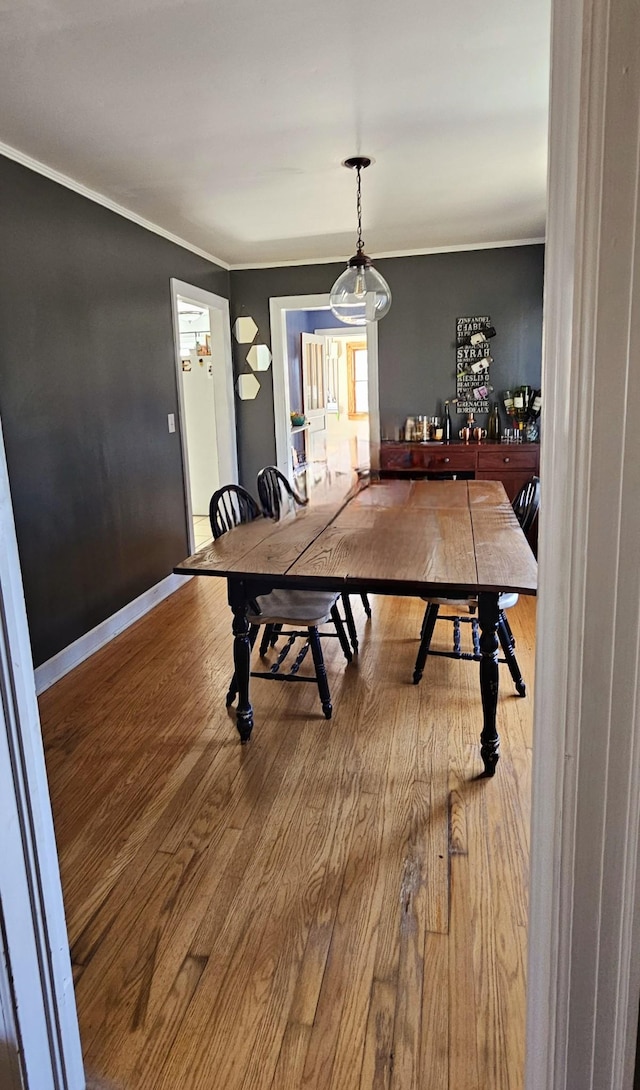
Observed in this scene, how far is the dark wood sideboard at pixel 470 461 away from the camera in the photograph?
463 cm

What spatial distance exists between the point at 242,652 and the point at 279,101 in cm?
199

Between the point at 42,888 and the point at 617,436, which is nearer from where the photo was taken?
the point at 617,436

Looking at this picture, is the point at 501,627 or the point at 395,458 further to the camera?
the point at 395,458

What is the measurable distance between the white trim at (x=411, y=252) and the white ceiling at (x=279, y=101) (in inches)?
39.8

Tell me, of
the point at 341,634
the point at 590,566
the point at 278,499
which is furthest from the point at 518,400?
the point at 590,566

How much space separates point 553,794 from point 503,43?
7.34 feet

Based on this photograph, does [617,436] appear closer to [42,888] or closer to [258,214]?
[42,888]

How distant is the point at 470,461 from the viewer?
187 inches

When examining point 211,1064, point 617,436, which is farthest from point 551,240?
point 211,1064

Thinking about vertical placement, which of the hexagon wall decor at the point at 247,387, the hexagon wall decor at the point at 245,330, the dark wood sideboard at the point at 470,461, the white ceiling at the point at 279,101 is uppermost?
the white ceiling at the point at 279,101

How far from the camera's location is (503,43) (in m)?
2.00

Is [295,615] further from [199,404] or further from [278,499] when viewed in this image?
[199,404]

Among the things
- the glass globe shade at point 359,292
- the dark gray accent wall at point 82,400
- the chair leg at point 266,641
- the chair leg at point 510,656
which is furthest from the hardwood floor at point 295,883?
the glass globe shade at point 359,292

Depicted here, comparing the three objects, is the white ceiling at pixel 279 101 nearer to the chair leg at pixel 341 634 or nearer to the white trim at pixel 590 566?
the white trim at pixel 590 566
